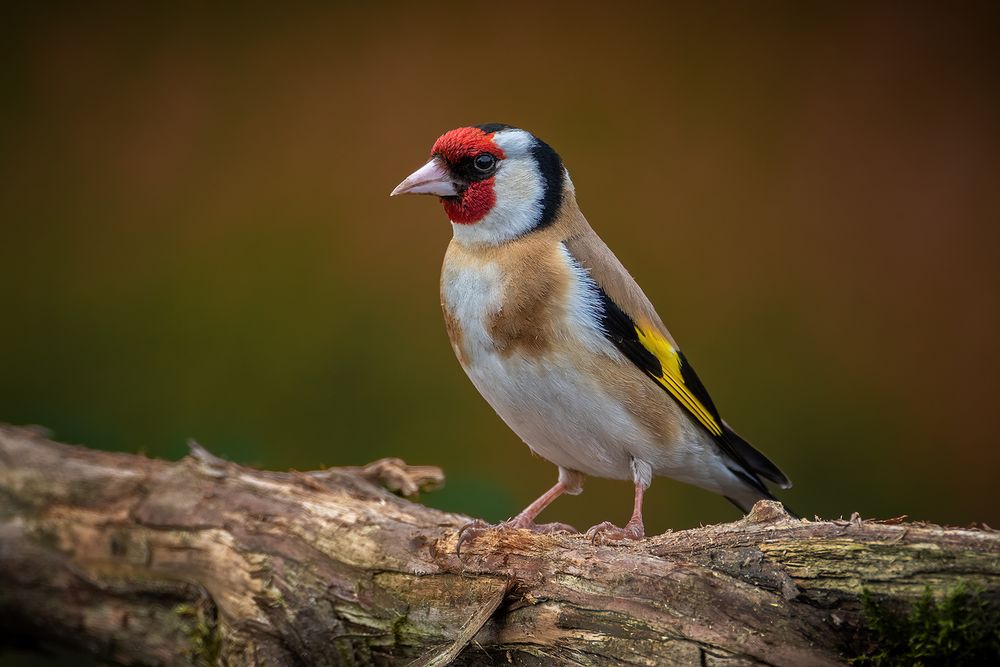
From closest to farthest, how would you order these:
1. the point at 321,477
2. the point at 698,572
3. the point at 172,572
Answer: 1. the point at 698,572
2. the point at 172,572
3. the point at 321,477

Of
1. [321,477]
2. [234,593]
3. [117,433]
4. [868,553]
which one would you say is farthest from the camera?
[117,433]

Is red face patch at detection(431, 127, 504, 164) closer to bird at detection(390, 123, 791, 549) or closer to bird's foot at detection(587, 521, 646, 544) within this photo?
bird at detection(390, 123, 791, 549)

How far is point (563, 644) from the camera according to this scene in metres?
1.91

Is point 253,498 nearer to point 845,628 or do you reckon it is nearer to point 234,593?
point 234,593

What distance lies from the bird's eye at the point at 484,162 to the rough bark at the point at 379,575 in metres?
0.92

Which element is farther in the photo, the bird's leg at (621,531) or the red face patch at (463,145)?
the red face patch at (463,145)

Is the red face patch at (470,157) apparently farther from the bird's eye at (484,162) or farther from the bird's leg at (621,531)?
the bird's leg at (621,531)

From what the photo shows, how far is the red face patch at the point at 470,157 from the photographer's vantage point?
2.49 m

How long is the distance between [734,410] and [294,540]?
2.02 metres

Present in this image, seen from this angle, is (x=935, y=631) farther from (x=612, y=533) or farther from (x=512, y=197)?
(x=512, y=197)

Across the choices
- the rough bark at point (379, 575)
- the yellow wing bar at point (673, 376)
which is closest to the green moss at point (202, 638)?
the rough bark at point (379, 575)

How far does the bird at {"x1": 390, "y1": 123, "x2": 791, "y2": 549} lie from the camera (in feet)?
7.52

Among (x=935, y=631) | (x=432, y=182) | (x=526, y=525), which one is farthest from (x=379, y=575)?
(x=935, y=631)

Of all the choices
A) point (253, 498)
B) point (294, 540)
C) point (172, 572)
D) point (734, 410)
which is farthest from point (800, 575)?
point (734, 410)
